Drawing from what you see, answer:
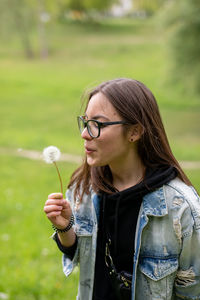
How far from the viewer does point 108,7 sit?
5453 cm

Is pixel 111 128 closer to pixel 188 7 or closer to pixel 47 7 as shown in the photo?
pixel 188 7

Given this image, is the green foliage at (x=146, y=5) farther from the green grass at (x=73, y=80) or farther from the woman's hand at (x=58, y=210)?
the woman's hand at (x=58, y=210)

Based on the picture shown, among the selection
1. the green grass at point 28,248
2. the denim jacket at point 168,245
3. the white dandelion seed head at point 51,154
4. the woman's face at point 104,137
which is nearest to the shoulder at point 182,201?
the denim jacket at point 168,245

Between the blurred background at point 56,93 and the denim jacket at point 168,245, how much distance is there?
2.44ft

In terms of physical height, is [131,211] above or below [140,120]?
below

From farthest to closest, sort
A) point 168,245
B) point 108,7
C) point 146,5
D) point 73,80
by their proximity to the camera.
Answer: point 146,5, point 108,7, point 73,80, point 168,245

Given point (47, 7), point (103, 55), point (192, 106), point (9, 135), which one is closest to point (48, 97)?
point (192, 106)

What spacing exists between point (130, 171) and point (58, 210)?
16.7 inches

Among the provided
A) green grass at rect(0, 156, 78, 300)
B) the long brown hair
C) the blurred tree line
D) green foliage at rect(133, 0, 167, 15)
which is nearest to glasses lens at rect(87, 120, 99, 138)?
the long brown hair

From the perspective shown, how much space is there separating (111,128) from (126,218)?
458mm

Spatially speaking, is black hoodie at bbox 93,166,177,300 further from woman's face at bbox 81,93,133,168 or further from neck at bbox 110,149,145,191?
woman's face at bbox 81,93,133,168

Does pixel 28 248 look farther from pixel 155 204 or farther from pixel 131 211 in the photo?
pixel 155 204

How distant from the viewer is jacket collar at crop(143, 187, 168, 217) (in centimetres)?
193

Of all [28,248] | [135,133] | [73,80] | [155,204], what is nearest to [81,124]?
[135,133]
